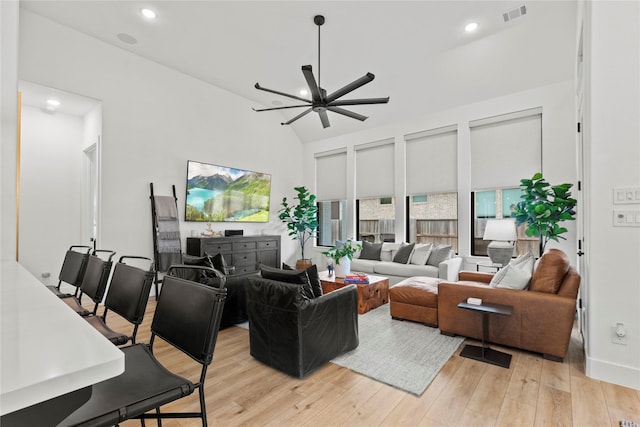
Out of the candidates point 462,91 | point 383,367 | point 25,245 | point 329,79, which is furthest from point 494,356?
point 25,245

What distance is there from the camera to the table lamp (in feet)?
13.6

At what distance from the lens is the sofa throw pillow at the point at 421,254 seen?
5172 millimetres

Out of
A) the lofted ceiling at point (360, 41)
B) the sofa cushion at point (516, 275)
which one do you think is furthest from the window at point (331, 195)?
the sofa cushion at point (516, 275)

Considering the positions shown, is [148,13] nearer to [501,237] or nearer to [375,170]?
[375,170]

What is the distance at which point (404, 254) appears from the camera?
5.46m

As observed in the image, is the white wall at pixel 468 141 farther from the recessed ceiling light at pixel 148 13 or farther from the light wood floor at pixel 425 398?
the recessed ceiling light at pixel 148 13

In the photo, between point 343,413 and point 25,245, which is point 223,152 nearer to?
point 25,245

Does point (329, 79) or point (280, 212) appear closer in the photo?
point (329, 79)

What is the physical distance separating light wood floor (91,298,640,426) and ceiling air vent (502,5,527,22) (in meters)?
3.84

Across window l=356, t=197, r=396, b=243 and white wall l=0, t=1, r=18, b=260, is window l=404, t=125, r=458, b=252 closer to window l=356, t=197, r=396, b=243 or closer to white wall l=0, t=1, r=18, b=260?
window l=356, t=197, r=396, b=243

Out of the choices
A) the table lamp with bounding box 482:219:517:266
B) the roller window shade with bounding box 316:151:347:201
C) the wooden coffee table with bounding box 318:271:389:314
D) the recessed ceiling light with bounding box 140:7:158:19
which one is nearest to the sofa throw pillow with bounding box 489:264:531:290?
A: the table lamp with bounding box 482:219:517:266

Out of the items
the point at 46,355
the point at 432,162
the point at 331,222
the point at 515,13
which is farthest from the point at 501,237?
the point at 46,355

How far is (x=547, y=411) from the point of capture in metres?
1.95

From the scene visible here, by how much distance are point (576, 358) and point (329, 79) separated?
4.86 m
